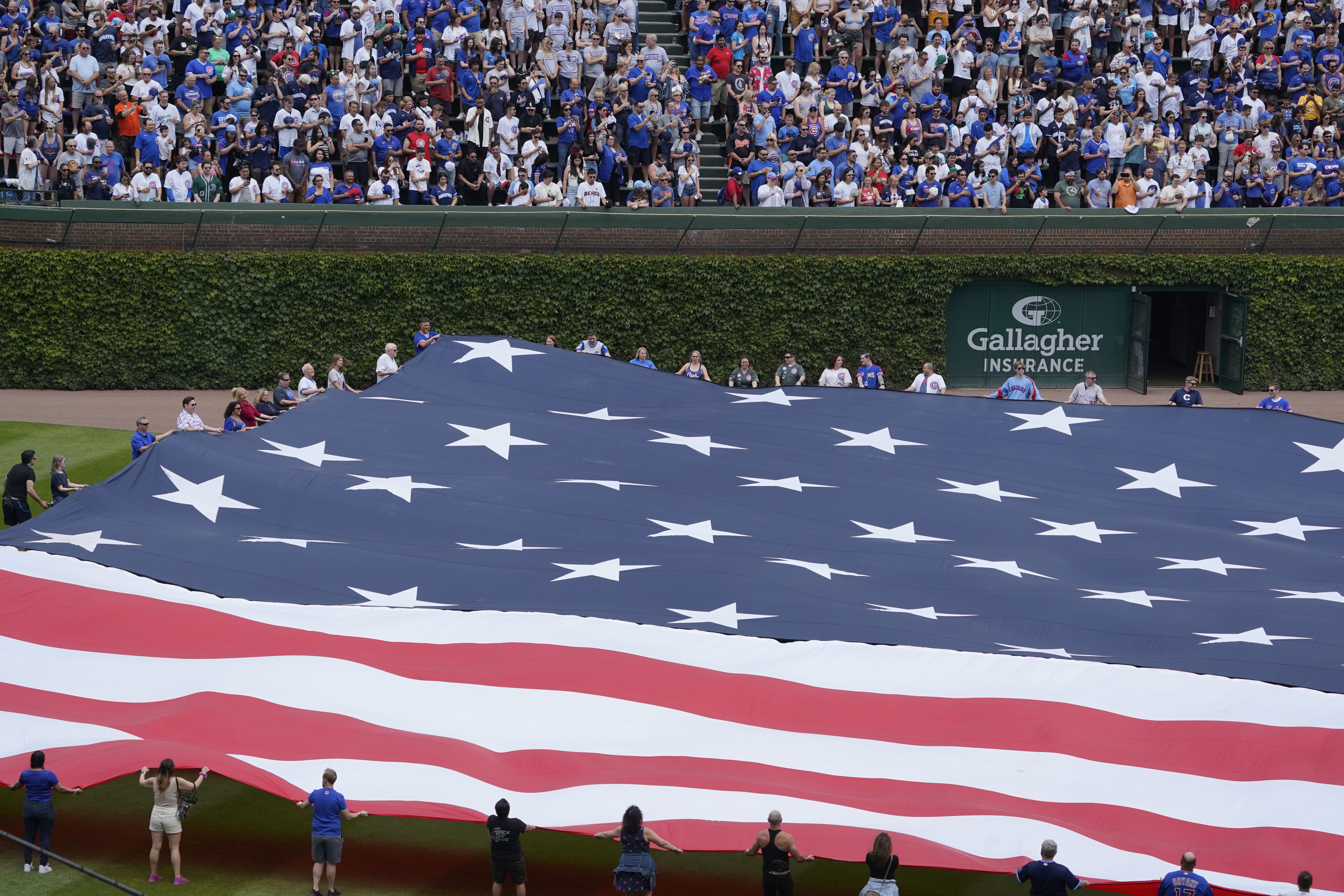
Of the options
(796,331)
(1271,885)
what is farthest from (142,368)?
(1271,885)

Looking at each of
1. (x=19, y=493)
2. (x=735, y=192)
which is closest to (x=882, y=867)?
(x=19, y=493)

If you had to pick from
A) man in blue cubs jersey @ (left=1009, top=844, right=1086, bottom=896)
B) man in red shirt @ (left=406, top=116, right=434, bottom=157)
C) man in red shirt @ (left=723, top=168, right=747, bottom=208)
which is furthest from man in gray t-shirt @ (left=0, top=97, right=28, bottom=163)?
Result: man in blue cubs jersey @ (left=1009, top=844, right=1086, bottom=896)

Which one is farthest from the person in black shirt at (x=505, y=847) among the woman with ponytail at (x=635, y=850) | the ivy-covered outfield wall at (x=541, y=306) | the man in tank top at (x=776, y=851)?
the ivy-covered outfield wall at (x=541, y=306)

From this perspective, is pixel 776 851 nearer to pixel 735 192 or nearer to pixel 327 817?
pixel 327 817

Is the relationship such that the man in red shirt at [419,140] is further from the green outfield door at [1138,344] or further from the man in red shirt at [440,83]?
the green outfield door at [1138,344]

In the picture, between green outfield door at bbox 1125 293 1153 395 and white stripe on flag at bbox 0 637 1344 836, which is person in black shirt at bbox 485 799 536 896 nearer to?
white stripe on flag at bbox 0 637 1344 836

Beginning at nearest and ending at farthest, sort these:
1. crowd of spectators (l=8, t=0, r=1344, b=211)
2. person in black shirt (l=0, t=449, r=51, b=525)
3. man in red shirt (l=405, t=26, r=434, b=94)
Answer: person in black shirt (l=0, t=449, r=51, b=525), crowd of spectators (l=8, t=0, r=1344, b=211), man in red shirt (l=405, t=26, r=434, b=94)

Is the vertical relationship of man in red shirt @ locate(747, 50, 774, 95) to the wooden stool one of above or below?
above
